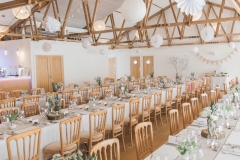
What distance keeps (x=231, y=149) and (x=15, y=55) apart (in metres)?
10.7

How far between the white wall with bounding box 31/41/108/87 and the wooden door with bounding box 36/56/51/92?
231 millimetres

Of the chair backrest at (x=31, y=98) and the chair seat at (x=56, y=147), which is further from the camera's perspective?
the chair backrest at (x=31, y=98)

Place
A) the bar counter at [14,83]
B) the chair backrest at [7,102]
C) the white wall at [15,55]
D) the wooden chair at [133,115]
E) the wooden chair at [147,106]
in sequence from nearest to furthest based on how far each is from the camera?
1. the wooden chair at [133,115]
2. the chair backrest at [7,102]
3. the wooden chair at [147,106]
4. the bar counter at [14,83]
5. the white wall at [15,55]

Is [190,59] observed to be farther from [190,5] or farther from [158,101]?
[190,5]

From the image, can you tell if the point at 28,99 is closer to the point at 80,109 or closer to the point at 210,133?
the point at 80,109

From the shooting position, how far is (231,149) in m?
2.62

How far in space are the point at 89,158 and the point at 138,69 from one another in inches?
652

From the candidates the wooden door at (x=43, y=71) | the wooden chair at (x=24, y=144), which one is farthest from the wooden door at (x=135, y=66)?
the wooden chair at (x=24, y=144)

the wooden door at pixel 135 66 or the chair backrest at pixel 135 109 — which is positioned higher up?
the wooden door at pixel 135 66

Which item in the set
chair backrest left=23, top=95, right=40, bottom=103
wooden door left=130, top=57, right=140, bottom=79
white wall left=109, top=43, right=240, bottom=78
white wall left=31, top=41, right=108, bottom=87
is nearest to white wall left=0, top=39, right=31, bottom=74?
white wall left=31, top=41, right=108, bottom=87

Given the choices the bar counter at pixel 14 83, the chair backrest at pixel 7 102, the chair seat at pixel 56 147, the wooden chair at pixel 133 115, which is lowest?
the chair seat at pixel 56 147

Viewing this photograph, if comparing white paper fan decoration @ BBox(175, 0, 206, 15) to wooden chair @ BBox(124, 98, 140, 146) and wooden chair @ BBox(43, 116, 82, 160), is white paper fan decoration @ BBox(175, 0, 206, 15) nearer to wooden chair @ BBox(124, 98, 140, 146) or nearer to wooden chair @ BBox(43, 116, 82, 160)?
wooden chair @ BBox(43, 116, 82, 160)

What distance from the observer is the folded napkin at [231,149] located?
2.57 meters

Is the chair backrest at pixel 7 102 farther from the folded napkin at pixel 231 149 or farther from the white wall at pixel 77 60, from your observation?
the folded napkin at pixel 231 149
